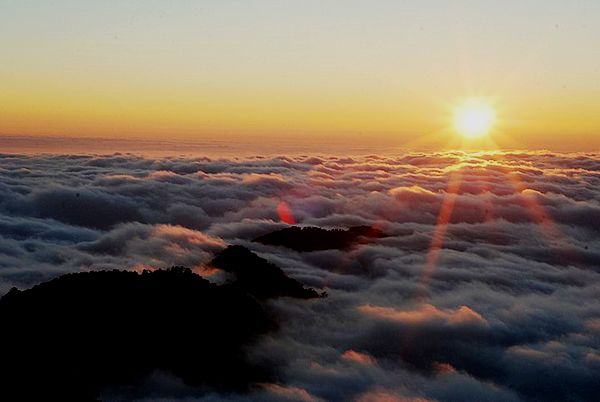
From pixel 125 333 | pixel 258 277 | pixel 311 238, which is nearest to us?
pixel 125 333

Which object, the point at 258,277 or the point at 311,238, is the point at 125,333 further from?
the point at 311,238

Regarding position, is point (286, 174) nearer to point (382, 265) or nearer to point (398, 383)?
point (382, 265)

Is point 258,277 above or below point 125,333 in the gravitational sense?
below

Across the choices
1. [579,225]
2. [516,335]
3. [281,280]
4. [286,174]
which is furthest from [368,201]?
[516,335]

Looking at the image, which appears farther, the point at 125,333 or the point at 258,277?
the point at 258,277

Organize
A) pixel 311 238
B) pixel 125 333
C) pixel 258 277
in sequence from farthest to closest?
pixel 311 238 < pixel 258 277 < pixel 125 333

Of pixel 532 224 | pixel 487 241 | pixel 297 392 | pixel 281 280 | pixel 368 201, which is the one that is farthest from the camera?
pixel 368 201

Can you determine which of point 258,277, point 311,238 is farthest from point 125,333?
point 311,238
